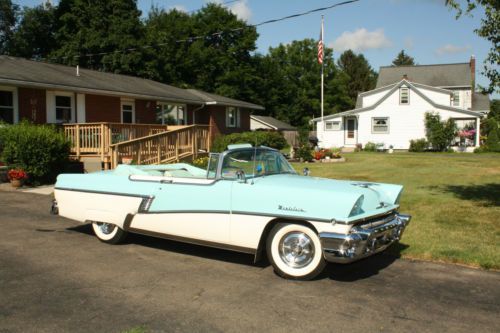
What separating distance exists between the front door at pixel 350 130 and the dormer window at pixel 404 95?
13.2 ft

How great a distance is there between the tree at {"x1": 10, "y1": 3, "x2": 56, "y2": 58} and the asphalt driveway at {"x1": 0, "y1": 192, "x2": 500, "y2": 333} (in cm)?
4204

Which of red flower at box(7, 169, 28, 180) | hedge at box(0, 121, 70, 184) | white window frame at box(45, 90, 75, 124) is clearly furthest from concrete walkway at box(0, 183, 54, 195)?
white window frame at box(45, 90, 75, 124)

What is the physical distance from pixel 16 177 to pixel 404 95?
1154 inches

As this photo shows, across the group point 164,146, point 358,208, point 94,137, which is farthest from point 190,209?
point 164,146

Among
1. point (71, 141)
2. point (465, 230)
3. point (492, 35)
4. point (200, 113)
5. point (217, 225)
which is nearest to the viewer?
point (217, 225)

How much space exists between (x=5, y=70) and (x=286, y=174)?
46.9 ft

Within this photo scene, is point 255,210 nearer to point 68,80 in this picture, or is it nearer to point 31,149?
point 31,149

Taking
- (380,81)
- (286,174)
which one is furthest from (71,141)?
(380,81)

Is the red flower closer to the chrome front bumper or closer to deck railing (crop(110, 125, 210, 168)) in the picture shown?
deck railing (crop(110, 125, 210, 168))

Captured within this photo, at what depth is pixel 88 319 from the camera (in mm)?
4223

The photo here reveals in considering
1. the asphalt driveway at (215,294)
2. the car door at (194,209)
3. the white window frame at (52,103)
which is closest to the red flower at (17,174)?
the white window frame at (52,103)

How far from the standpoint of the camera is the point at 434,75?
43.7 metres

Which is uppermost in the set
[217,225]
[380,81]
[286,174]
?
[380,81]

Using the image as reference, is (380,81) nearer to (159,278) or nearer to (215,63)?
(215,63)
